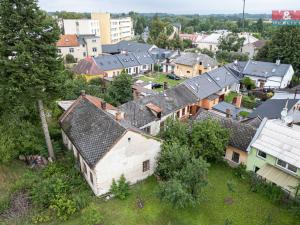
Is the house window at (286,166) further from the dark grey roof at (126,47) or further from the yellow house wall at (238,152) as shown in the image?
the dark grey roof at (126,47)

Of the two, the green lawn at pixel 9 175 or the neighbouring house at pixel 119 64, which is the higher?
the neighbouring house at pixel 119 64

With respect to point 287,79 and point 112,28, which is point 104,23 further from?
point 287,79

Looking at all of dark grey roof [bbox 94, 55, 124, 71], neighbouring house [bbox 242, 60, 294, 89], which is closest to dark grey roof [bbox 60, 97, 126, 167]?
dark grey roof [bbox 94, 55, 124, 71]

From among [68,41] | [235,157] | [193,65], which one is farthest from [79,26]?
[235,157]

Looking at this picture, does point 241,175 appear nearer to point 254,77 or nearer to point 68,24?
point 254,77

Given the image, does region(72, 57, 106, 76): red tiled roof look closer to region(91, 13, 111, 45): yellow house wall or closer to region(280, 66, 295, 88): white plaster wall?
region(280, 66, 295, 88): white plaster wall

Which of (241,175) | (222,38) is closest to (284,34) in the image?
(222,38)

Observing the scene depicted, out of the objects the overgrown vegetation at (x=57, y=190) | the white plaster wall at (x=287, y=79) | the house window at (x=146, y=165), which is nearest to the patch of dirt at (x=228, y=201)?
the house window at (x=146, y=165)
